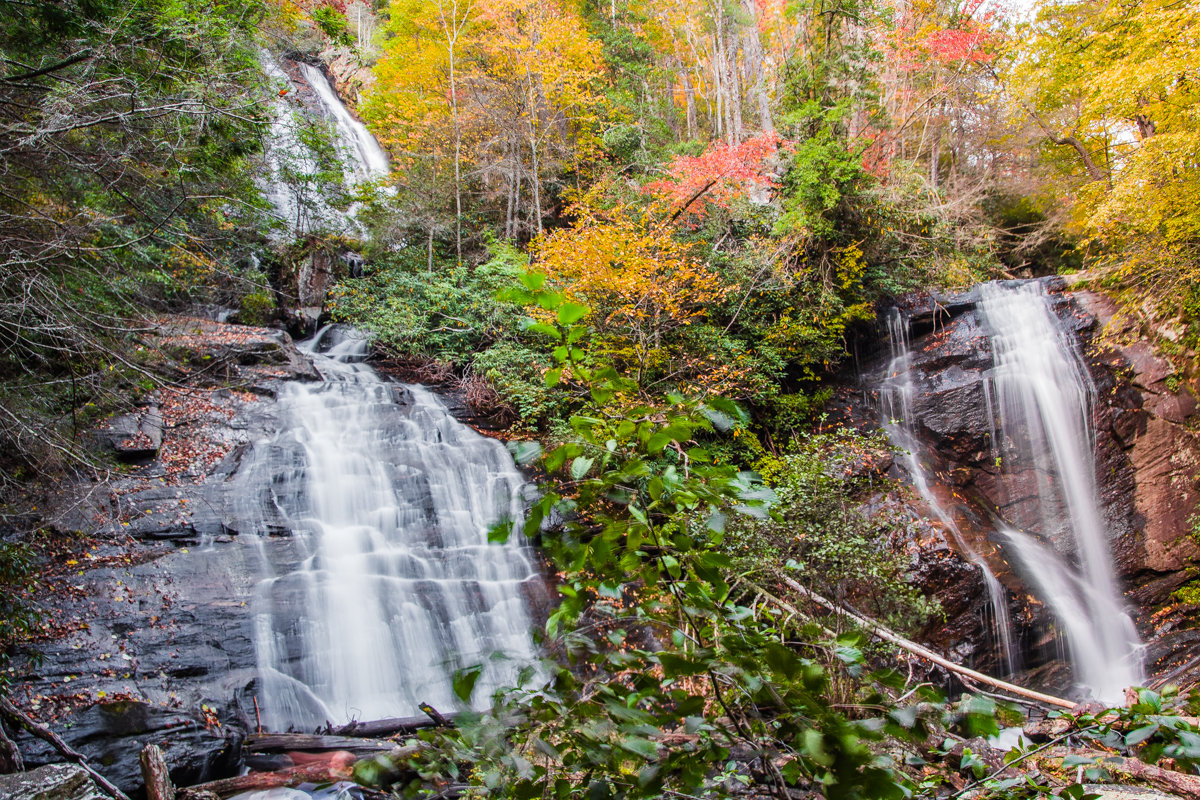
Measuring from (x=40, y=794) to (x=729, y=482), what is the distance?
13.5ft

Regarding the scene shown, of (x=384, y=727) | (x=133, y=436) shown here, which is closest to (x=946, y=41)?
(x=384, y=727)

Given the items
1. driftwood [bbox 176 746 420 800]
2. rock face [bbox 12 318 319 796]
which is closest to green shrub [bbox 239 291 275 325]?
rock face [bbox 12 318 319 796]

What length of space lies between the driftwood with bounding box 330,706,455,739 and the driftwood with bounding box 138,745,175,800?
1.46 metres

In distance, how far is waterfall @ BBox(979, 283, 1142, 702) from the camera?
26.5 ft

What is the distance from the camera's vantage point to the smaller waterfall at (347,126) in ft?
63.8

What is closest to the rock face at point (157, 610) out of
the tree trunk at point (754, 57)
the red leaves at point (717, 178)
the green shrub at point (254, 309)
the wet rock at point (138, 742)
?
the wet rock at point (138, 742)

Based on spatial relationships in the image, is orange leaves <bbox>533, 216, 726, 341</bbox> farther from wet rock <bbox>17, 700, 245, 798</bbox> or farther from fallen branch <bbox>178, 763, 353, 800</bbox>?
wet rock <bbox>17, 700, 245, 798</bbox>

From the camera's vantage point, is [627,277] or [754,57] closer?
[627,277]

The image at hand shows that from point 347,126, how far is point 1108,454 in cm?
2472

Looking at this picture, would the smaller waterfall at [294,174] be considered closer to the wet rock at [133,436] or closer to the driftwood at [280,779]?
the wet rock at [133,436]

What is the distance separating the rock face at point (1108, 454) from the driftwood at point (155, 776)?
8.76m

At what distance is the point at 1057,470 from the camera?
380 inches

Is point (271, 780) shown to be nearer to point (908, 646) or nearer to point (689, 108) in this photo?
point (908, 646)

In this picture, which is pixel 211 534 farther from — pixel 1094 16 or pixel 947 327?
pixel 1094 16
